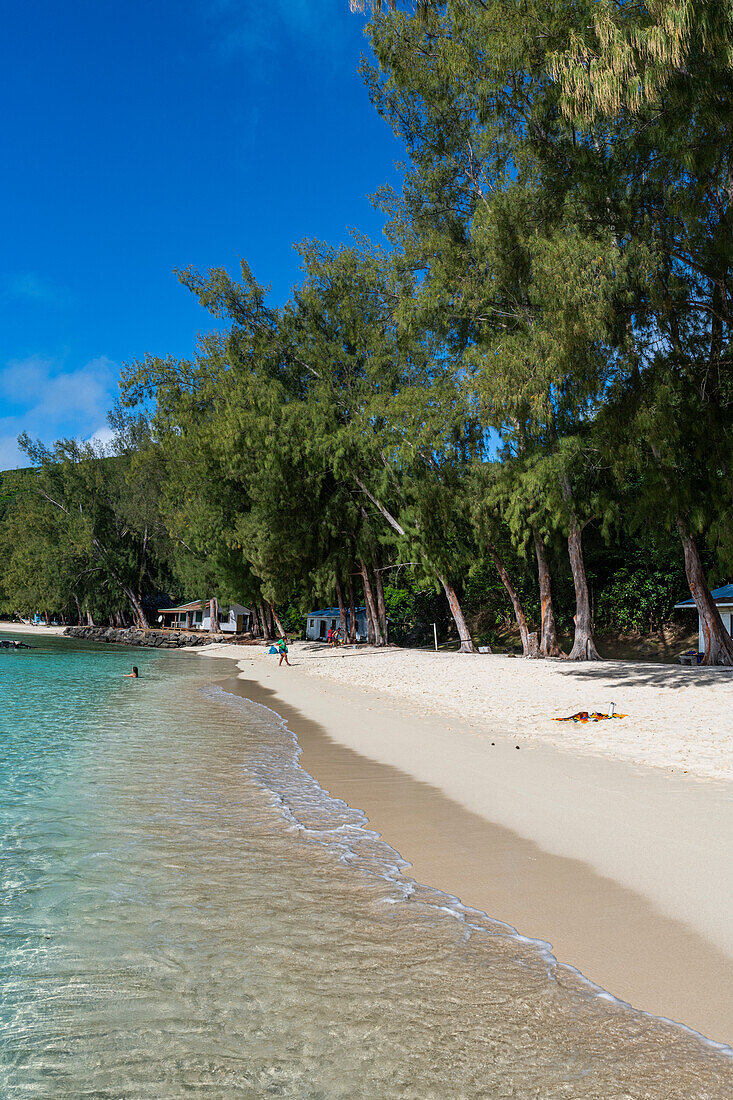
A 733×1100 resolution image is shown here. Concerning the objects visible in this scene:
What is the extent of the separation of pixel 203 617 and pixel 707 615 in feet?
205

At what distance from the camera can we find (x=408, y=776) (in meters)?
8.77

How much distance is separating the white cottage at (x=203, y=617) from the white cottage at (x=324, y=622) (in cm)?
746

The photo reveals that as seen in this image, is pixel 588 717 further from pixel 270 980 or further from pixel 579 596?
pixel 579 596

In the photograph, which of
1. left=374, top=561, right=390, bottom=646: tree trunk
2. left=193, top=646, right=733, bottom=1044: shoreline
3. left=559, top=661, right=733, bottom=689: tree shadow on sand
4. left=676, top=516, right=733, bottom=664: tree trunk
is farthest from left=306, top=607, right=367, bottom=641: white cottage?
left=193, top=646, right=733, bottom=1044: shoreline

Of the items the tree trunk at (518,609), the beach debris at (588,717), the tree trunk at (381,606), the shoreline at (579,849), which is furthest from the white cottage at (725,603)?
the shoreline at (579,849)

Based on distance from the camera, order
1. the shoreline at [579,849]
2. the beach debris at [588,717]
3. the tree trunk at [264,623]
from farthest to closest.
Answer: the tree trunk at [264,623] < the beach debris at [588,717] < the shoreline at [579,849]

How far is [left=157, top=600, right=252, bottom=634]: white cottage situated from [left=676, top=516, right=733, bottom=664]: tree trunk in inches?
1755

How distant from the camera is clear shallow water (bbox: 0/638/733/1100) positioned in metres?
2.97

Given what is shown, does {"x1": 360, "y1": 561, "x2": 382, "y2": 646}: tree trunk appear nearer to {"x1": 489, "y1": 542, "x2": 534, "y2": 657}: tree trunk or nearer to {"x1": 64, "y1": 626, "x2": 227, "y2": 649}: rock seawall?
{"x1": 489, "y1": 542, "x2": 534, "y2": 657}: tree trunk

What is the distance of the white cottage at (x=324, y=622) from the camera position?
166 feet

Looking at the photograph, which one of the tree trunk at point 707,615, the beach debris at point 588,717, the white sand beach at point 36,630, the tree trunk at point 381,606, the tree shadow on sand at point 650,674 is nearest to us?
the beach debris at point 588,717

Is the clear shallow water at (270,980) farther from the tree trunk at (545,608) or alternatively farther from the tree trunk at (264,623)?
the tree trunk at (264,623)

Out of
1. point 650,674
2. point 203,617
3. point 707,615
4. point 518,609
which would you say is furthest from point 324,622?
point 650,674

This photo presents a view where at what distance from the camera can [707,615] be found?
19.4 metres
